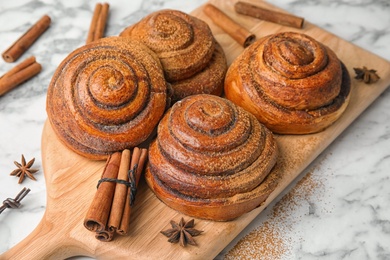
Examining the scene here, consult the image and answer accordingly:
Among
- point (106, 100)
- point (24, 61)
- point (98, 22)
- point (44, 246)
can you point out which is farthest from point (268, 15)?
point (44, 246)

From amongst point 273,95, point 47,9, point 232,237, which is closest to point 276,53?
point 273,95

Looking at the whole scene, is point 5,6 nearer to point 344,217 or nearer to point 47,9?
point 47,9

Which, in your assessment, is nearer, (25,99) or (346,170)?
(346,170)

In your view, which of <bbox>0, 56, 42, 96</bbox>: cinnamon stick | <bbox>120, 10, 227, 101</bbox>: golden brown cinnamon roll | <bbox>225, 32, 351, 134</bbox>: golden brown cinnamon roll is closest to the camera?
<bbox>225, 32, 351, 134</bbox>: golden brown cinnamon roll

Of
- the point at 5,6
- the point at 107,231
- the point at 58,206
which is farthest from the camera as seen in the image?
the point at 5,6

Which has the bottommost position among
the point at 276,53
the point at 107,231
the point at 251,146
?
the point at 107,231

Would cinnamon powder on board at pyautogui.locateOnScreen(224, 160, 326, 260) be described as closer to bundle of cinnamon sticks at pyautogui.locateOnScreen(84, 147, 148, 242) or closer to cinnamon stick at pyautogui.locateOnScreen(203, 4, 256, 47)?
bundle of cinnamon sticks at pyautogui.locateOnScreen(84, 147, 148, 242)

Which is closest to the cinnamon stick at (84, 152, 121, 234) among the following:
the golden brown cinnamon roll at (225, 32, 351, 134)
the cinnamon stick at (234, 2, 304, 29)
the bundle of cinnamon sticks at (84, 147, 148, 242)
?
the bundle of cinnamon sticks at (84, 147, 148, 242)
